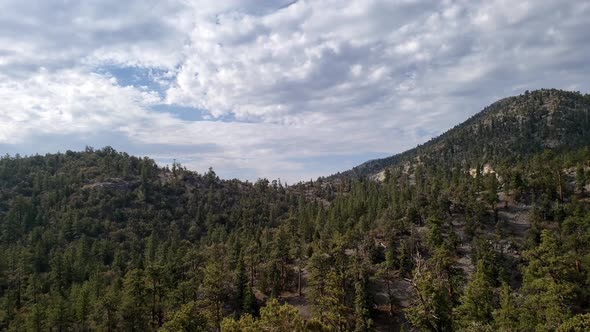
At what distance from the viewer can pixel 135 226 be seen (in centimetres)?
18125

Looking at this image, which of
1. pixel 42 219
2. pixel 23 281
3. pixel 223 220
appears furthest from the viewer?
pixel 223 220

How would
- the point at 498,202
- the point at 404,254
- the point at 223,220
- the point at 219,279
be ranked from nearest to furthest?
the point at 219,279 < the point at 404,254 < the point at 498,202 < the point at 223,220

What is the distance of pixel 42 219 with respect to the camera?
18025 centimetres

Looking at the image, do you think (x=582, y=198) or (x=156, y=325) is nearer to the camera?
(x=156, y=325)

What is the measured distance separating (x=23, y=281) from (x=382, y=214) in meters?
98.7

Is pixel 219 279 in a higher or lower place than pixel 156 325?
higher

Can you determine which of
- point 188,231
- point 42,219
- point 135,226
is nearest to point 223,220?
point 188,231

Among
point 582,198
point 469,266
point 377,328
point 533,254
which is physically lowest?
point 377,328

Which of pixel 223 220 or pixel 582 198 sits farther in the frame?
pixel 223 220

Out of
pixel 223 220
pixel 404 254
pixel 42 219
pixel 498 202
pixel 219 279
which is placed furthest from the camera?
pixel 223 220

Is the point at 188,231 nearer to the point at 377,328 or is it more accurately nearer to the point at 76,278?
the point at 76,278

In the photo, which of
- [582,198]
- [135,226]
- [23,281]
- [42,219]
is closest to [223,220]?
[135,226]

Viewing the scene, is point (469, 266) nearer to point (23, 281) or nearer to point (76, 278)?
point (76, 278)

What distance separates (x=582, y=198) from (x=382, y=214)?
173ft
